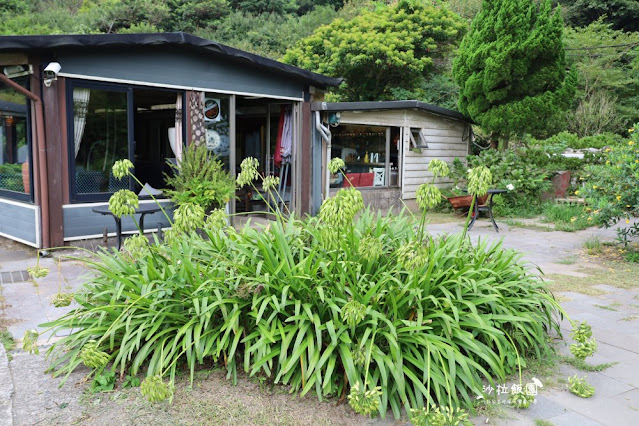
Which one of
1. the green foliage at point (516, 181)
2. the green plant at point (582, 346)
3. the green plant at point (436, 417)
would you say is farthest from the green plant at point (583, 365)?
the green foliage at point (516, 181)

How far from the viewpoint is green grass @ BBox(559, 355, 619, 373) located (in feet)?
10.5

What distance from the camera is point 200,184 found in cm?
679

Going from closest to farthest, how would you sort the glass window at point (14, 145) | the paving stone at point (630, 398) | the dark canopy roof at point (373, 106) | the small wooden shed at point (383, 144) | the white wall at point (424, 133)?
the paving stone at point (630, 398)
the glass window at point (14, 145)
the dark canopy roof at point (373, 106)
the small wooden shed at point (383, 144)
the white wall at point (424, 133)

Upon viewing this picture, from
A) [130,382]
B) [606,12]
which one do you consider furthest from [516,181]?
[606,12]

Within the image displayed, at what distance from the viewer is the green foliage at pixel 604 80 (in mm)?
19531

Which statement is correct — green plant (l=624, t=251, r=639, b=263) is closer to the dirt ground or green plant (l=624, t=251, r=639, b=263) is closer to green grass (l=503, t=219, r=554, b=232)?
green grass (l=503, t=219, r=554, b=232)

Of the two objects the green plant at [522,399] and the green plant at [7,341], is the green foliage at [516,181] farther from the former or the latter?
the green plant at [7,341]

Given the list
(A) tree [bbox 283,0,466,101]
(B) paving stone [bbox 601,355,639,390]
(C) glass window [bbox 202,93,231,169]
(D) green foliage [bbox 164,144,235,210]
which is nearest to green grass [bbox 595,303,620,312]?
(B) paving stone [bbox 601,355,639,390]

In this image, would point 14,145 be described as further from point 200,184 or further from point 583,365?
point 583,365

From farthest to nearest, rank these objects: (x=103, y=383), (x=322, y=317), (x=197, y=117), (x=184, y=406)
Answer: (x=197, y=117), (x=322, y=317), (x=103, y=383), (x=184, y=406)

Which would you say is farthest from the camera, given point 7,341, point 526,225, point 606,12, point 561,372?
point 606,12

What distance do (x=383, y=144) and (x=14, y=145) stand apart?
22.6ft

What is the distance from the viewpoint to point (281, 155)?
32.9 ft

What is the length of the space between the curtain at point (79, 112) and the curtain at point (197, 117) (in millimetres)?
1551
